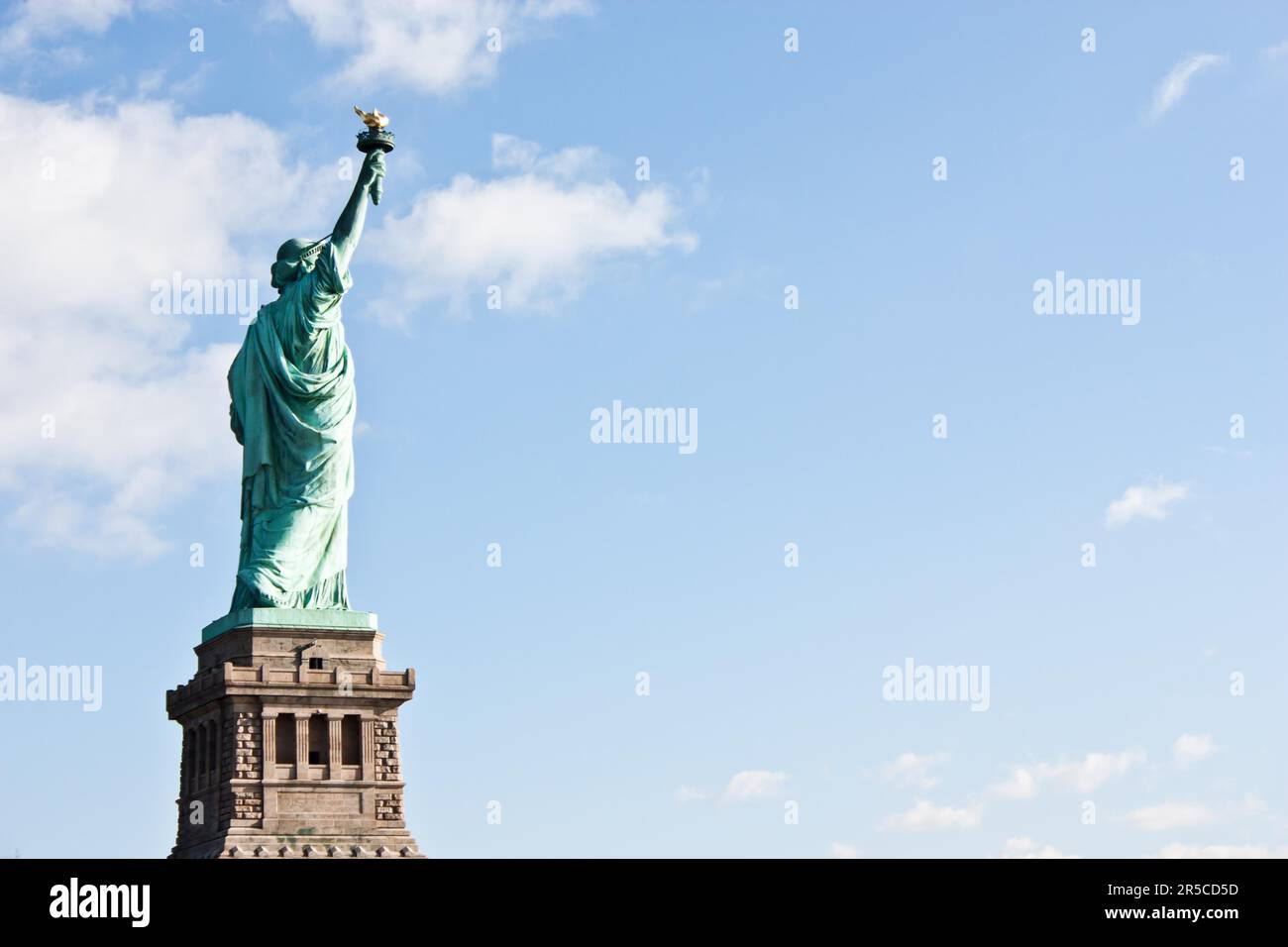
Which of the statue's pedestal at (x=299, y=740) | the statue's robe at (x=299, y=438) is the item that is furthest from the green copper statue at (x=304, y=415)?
the statue's pedestal at (x=299, y=740)

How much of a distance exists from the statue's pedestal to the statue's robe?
184 centimetres

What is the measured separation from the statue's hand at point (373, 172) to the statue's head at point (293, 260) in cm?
261

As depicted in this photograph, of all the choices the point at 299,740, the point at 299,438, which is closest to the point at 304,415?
the point at 299,438

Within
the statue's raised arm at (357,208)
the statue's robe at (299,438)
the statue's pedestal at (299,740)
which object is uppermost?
the statue's raised arm at (357,208)

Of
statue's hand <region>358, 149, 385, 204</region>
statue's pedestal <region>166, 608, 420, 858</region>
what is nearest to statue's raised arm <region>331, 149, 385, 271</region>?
statue's hand <region>358, 149, 385, 204</region>

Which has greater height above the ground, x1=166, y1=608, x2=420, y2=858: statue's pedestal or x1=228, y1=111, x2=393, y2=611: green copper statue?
x1=228, y1=111, x2=393, y2=611: green copper statue

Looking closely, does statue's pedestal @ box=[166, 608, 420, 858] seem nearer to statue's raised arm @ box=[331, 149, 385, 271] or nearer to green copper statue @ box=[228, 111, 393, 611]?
green copper statue @ box=[228, 111, 393, 611]

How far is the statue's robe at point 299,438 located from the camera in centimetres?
7738

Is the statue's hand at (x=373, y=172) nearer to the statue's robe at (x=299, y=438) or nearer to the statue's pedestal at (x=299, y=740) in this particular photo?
the statue's robe at (x=299, y=438)

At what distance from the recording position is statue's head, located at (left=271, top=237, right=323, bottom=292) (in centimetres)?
7950
